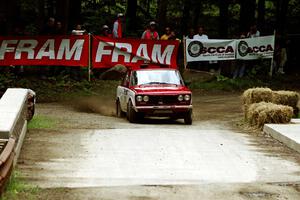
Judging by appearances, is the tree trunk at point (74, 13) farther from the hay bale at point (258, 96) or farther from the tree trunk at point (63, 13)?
the hay bale at point (258, 96)

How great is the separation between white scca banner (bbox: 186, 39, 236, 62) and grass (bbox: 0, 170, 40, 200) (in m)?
18.8

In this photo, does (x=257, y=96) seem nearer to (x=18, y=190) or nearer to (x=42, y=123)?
(x=42, y=123)

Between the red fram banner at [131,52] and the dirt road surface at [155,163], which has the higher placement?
the red fram banner at [131,52]

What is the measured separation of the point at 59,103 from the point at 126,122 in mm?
5355

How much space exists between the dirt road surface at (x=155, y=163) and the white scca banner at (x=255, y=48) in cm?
1143

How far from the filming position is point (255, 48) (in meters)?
27.9

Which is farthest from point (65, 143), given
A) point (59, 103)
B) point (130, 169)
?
point (59, 103)

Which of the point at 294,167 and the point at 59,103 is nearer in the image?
the point at 294,167

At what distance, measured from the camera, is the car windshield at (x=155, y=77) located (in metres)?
18.1

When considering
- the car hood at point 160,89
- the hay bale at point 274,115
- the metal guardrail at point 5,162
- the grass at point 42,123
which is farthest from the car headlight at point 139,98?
the metal guardrail at point 5,162

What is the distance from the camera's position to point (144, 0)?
49.6m

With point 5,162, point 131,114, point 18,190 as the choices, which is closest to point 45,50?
point 131,114

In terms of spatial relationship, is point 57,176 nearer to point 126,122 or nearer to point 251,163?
point 251,163

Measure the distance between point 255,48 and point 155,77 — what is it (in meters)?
10.7
